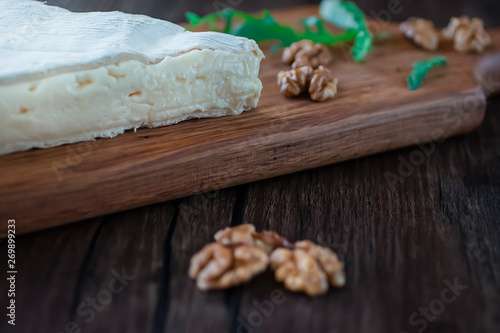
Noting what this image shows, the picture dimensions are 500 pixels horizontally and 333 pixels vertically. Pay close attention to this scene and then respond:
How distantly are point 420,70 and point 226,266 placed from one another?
3.39 ft

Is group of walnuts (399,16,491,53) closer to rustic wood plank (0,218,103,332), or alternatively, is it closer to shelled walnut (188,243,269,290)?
shelled walnut (188,243,269,290)

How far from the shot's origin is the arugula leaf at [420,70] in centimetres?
175

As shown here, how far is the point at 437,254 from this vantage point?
1257mm

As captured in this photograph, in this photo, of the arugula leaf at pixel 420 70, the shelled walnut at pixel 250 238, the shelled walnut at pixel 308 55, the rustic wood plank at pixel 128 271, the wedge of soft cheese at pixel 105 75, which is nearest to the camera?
the rustic wood plank at pixel 128 271

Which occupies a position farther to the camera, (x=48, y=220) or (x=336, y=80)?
Result: (x=336, y=80)

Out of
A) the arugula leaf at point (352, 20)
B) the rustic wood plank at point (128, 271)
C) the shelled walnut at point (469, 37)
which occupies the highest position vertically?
the rustic wood plank at point (128, 271)

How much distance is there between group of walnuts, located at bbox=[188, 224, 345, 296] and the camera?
3.70 feet

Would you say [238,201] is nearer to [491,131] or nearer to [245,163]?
[245,163]

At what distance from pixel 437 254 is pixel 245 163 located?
0.53 metres

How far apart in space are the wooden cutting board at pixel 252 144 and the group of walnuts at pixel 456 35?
0.34 ft

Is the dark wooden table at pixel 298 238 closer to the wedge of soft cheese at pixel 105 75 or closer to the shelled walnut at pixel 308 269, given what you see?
the shelled walnut at pixel 308 269

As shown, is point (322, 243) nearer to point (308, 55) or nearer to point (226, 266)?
point (226, 266)

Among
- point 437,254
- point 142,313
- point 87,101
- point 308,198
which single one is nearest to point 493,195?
point 437,254

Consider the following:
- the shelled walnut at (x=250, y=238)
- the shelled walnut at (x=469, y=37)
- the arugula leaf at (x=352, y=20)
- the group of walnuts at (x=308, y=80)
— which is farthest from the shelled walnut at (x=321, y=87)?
the shelled walnut at (x=469, y=37)
